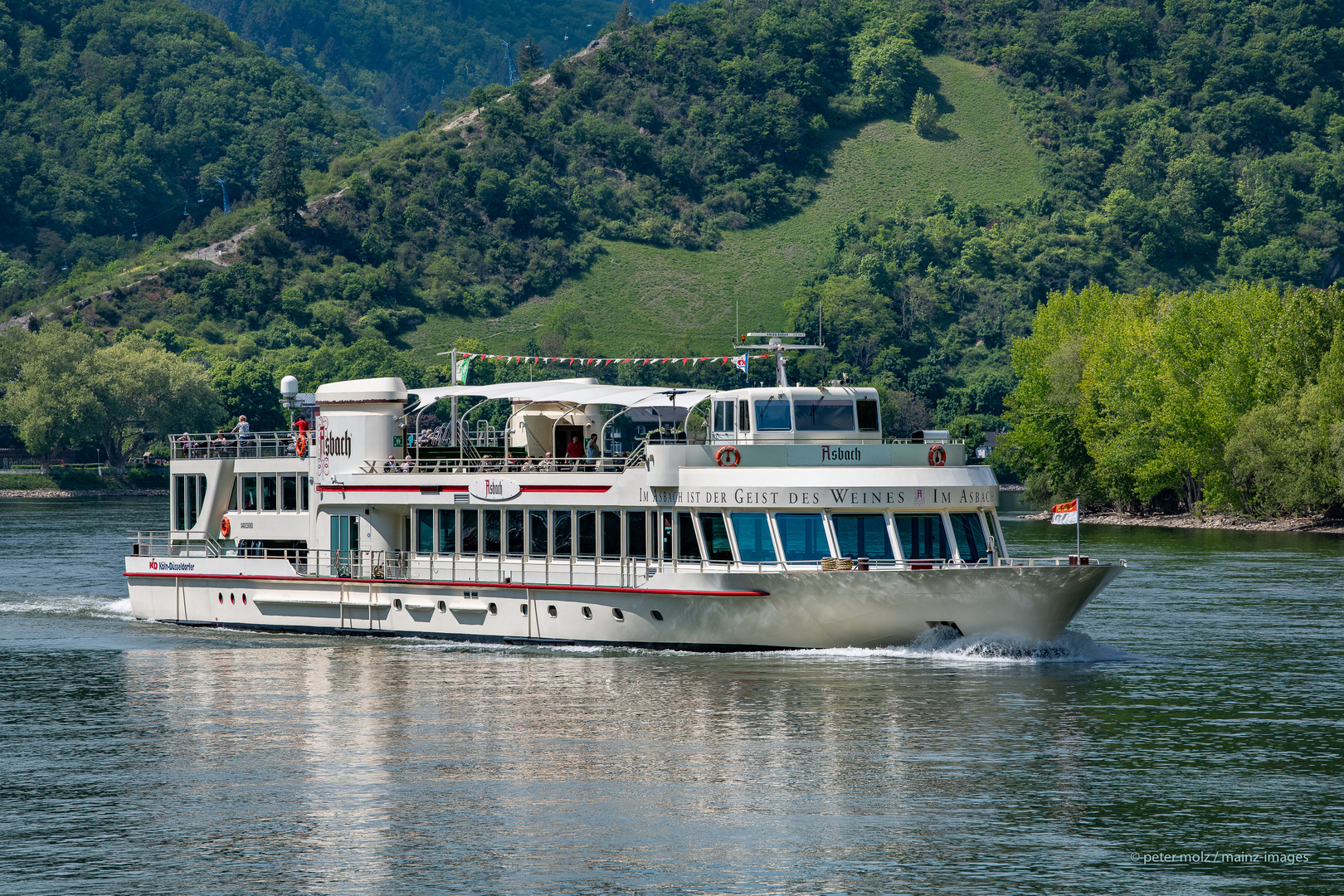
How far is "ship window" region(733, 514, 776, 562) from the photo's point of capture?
1435 inches

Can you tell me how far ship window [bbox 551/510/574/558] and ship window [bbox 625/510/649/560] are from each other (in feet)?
5.58

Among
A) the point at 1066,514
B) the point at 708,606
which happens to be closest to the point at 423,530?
the point at 708,606

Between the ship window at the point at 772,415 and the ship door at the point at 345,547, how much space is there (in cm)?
1142

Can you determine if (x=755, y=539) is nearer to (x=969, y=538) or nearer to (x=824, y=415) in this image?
(x=824, y=415)

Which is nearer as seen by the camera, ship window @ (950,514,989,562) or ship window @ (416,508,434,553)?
ship window @ (950,514,989,562)

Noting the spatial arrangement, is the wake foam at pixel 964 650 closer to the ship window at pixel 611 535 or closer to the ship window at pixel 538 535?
the ship window at pixel 611 535

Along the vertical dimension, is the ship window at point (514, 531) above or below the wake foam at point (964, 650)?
above

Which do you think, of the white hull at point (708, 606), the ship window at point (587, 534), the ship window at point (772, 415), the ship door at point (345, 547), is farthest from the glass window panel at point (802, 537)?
the ship door at point (345, 547)

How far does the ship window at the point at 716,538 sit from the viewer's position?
121 feet

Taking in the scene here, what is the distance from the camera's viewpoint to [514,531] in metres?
40.3

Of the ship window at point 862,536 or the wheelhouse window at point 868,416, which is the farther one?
the wheelhouse window at point 868,416

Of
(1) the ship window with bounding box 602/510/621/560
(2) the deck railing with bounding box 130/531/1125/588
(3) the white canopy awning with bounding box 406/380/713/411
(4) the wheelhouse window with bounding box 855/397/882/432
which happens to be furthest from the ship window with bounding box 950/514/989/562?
(1) the ship window with bounding box 602/510/621/560

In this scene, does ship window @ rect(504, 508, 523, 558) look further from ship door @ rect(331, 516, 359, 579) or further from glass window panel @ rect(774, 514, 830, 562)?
glass window panel @ rect(774, 514, 830, 562)

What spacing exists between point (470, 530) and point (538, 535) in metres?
2.12
